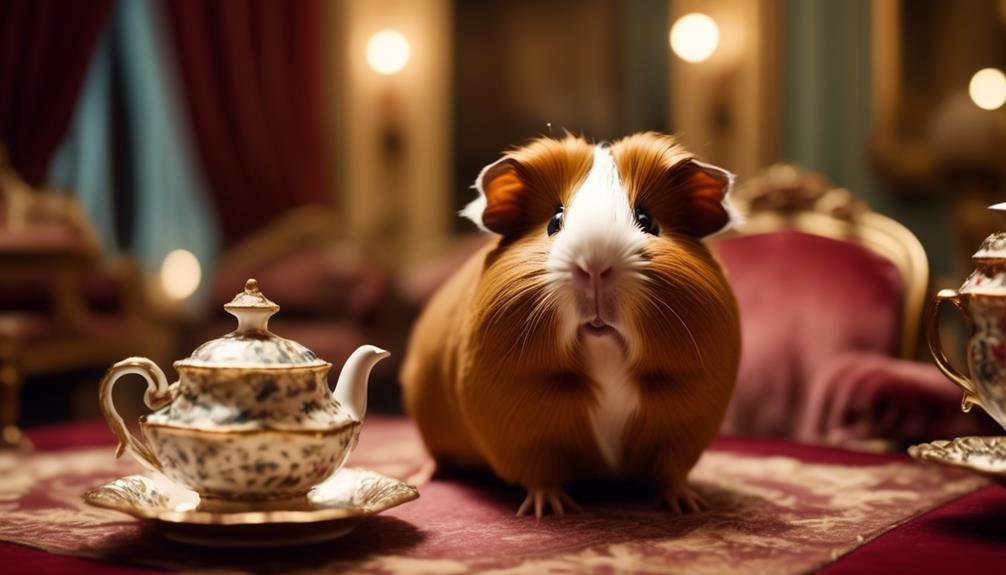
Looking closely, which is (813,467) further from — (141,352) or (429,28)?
(429,28)

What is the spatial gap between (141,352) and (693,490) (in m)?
3.32

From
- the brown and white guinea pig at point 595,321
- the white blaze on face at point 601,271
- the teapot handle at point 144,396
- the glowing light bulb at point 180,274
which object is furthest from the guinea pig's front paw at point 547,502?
the glowing light bulb at point 180,274

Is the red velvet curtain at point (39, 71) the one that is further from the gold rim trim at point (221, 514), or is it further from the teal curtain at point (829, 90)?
the gold rim trim at point (221, 514)

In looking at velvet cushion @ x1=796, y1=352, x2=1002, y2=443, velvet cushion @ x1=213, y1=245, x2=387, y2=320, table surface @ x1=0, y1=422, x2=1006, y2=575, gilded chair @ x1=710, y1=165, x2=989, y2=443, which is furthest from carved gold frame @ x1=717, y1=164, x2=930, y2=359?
velvet cushion @ x1=213, y1=245, x2=387, y2=320

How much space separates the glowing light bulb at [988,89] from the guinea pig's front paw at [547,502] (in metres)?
4.06

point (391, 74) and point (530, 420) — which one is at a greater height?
point (391, 74)

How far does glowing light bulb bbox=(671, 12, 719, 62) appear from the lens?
5.48 meters

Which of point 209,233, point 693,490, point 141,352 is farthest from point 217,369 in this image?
point 209,233

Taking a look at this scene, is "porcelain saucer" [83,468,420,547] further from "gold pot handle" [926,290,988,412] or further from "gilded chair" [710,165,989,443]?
"gilded chair" [710,165,989,443]

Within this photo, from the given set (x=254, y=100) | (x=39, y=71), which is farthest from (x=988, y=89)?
(x=39, y=71)

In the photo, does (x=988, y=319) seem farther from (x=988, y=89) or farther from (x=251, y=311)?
(x=988, y=89)

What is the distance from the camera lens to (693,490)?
146 centimetres

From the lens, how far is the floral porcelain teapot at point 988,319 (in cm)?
112

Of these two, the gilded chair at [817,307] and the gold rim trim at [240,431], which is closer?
the gold rim trim at [240,431]
